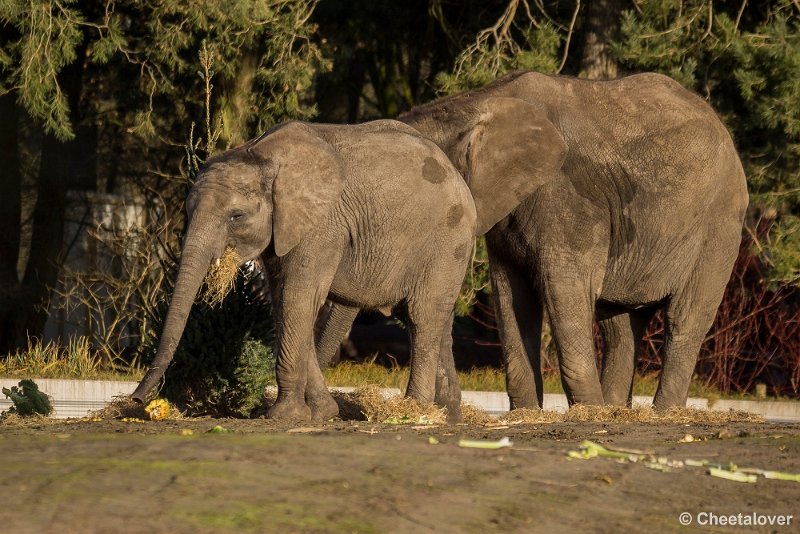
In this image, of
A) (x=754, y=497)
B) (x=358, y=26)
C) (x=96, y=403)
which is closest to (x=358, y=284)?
(x=754, y=497)

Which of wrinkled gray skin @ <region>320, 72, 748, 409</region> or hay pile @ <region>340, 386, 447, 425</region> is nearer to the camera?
hay pile @ <region>340, 386, 447, 425</region>

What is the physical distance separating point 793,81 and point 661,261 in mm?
5554

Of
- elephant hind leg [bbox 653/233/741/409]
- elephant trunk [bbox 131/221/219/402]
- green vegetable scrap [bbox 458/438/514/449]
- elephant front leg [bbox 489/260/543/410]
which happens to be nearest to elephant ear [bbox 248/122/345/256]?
elephant trunk [bbox 131/221/219/402]

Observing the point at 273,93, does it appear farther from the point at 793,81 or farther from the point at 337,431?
the point at 337,431

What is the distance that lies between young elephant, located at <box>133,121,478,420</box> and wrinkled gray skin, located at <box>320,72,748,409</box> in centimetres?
93

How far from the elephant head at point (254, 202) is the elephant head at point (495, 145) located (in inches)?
68.1

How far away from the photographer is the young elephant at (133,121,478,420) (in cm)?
1084

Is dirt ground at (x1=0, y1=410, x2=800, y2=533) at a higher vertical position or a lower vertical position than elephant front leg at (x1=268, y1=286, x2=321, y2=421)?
lower

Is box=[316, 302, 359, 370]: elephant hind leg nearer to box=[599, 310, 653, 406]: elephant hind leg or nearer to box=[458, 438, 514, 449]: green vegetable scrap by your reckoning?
box=[599, 310, 653, 406]: elephant hind leg

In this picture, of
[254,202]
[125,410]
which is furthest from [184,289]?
[125,410]

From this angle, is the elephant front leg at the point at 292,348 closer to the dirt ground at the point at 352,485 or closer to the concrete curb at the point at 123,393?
the dirt ground at the point at 352,485

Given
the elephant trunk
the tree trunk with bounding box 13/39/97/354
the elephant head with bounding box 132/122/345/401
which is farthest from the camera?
the tree trunk with bounding box 13/39/97/354

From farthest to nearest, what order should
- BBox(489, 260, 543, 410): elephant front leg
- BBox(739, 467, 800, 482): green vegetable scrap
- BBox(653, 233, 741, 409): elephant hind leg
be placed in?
BBox(653, 233, 741, 409): elephant hind leg
BBox(489, 260, 543, 410): elephant front leg
BBox(739, 467, 800, 482): green vegetable scrap

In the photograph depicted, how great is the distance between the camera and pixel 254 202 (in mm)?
10969
